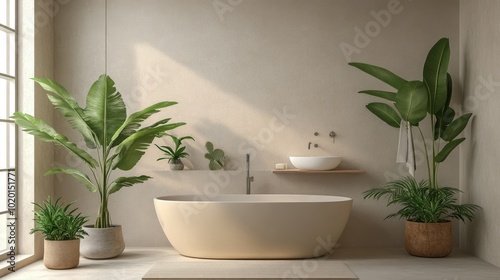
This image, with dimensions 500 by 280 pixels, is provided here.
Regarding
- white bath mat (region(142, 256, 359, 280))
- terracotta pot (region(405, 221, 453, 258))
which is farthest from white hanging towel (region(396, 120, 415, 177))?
white bath mat (region(142, 256, 359, 280))

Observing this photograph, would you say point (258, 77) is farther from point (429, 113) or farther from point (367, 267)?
point (367, 267)

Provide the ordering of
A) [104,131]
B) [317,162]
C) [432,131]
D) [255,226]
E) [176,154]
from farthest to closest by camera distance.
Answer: [176,154] < [317,162] < [432,131] < [104,131] < [255,226]

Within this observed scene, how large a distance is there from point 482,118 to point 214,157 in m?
2.37

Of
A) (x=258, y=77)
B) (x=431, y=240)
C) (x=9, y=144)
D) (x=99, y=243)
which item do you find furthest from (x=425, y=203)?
(x=9, y=144)

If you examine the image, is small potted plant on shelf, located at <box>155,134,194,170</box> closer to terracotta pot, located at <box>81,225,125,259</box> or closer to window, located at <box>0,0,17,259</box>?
terracotta pot, located at <box>81,225,125,259</box>

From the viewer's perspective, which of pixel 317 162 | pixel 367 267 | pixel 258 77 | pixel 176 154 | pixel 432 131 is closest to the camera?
pixel 367 267

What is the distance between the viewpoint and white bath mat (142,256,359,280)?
4207 millimetres

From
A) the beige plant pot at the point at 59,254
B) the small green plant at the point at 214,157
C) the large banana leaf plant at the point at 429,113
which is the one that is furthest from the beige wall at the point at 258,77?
the beige plant pot at the point at 59,254

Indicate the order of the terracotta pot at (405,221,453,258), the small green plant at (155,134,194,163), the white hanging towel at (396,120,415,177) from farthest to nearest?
1. the small green plant at (155,134,194,163)
2. the white hanging towel at (396,120,415,177)
3. the terracotta pot at (405,221,453,258)

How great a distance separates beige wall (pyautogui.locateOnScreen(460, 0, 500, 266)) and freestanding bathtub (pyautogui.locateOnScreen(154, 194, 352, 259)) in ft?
3.77

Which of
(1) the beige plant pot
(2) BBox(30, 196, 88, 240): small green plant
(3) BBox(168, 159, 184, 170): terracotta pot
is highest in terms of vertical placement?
(3) BBox(168, 159, 184, 170): terracotta pot

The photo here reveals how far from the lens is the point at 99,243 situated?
488 centimetres

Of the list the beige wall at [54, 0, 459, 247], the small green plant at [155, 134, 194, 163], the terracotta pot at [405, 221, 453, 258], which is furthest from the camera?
the beige wall at [54, 0, 459, 247]

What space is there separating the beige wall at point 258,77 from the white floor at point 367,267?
47 centimetres
